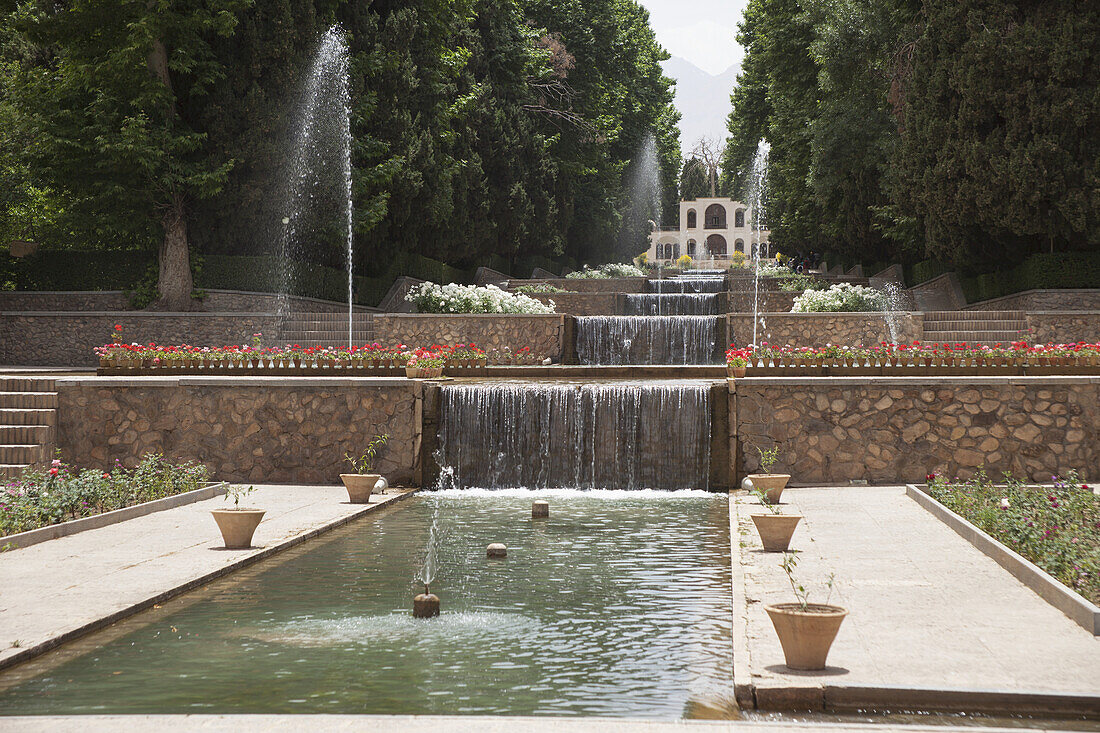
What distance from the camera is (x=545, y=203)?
42281 mm

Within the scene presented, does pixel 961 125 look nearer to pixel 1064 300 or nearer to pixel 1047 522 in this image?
pixel 1064 300

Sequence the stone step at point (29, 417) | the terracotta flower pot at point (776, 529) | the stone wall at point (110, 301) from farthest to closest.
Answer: the stone wall at point (110, 301), the stone step at point (29, 417), the terracotta flower pot at point (776, 529)

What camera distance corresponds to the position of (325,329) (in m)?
24.5

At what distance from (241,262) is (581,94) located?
931 inches

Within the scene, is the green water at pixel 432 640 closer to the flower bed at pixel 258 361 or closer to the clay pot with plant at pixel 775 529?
the clay pot with plant at pixel 775 529

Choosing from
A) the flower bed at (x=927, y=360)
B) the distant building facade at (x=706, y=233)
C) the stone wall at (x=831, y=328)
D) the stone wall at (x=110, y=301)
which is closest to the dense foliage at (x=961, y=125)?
the stone wall at (x=831, y=328)

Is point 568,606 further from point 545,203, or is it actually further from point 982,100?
point 545,203

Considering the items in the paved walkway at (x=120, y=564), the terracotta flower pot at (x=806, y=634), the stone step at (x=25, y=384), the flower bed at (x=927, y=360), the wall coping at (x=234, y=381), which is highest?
the flower bed at (x=927, y=360)

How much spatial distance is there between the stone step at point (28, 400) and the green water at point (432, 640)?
659 centimetres

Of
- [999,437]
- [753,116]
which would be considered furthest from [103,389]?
[753,116]

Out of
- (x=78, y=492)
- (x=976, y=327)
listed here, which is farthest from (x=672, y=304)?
(x=78, y=492)

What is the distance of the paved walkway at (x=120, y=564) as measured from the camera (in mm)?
6426

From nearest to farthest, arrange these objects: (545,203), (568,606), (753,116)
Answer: (568,606) < (545,203) < (753,116)

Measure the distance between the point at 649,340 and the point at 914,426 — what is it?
10.1 m
